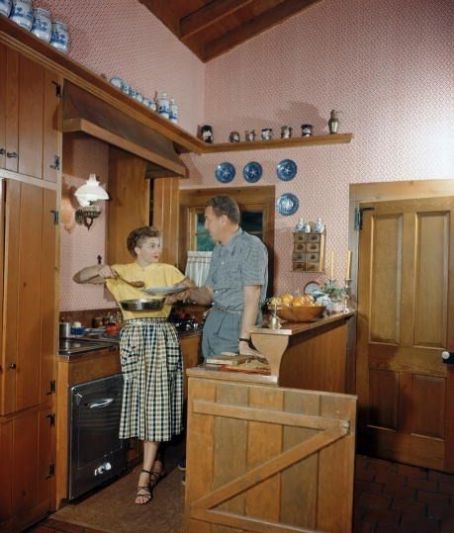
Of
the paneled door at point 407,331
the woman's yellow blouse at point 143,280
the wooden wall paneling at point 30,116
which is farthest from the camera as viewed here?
the paneled door at point 407,331

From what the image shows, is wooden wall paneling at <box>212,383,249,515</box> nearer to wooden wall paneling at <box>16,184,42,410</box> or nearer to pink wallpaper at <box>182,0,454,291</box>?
wooden wall paneling at <box>16,184,42,410</box>

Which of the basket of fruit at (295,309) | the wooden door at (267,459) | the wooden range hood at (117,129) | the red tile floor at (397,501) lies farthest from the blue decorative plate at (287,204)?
the wooden door at (267,459)

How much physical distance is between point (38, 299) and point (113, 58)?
2.20 meters

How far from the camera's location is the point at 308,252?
15.2ft

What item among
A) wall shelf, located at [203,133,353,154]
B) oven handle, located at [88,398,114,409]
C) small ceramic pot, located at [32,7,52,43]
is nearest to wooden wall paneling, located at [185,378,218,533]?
oven handle, located at [88,398,114,409]

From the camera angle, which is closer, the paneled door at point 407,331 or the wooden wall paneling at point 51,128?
the wooden wall paneling at point 51,128

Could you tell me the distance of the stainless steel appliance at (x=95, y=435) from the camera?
3055mm

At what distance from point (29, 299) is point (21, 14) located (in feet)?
5.21

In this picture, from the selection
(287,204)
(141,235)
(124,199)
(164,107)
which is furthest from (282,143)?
(141,235)

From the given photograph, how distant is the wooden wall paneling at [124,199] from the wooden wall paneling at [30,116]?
1.62m

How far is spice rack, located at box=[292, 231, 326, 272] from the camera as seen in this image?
4.60m

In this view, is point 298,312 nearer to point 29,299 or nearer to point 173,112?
point 29,299

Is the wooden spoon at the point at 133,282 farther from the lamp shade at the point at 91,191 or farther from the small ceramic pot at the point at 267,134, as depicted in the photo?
the small ceramic pot at the point at 267,134

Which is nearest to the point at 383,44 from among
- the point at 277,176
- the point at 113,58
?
the point at 277,176
